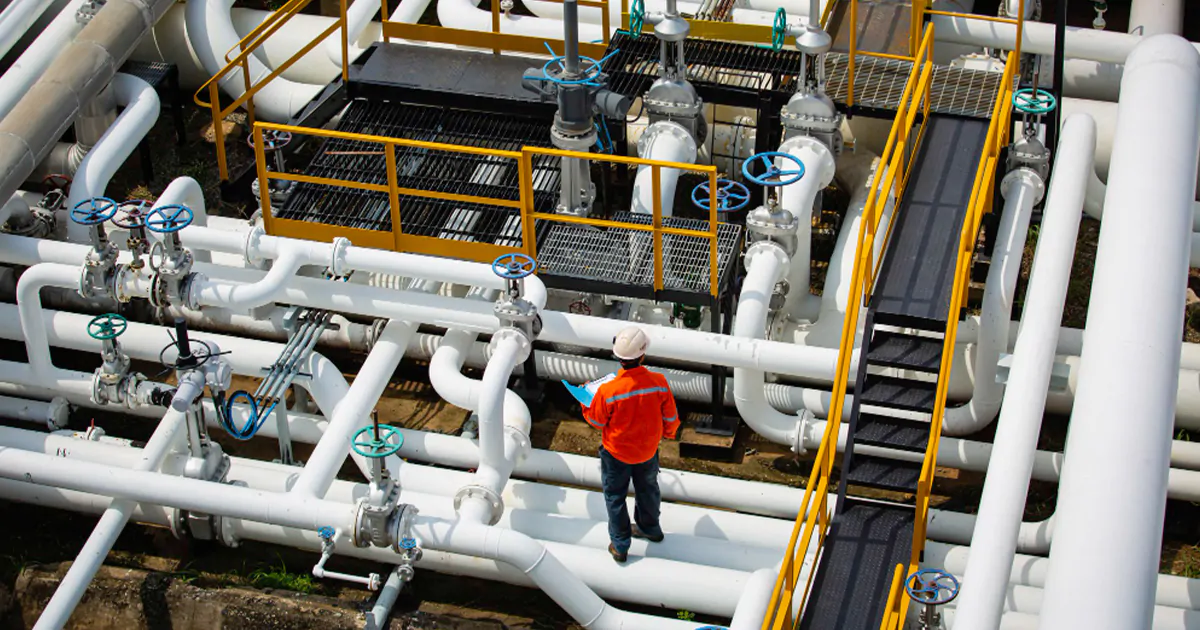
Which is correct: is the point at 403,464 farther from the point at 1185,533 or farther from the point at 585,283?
the point at 1185,533

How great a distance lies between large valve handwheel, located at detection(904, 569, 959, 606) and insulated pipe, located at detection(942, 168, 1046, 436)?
2311 mm

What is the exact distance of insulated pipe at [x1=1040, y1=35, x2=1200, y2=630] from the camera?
308 inches

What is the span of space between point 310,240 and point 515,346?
239 centimetres

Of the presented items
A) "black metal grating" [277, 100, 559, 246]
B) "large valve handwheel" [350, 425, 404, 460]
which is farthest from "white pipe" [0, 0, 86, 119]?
"large valve handwheel" [350, 425, 404, 460]

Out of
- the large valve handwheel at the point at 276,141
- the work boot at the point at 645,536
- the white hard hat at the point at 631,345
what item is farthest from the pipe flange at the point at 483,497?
the large valve handwheel at the point at 276,141

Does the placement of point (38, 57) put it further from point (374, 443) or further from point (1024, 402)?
point (1024, 402)

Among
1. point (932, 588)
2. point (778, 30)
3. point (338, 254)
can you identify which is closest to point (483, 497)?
point (338, 254)

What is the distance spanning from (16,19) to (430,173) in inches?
168

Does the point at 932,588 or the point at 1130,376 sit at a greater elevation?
the point at 1130,376

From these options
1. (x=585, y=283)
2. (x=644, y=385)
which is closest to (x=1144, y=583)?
(x=644, y=385)

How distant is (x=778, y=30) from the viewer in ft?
46.6

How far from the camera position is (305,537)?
12.0m

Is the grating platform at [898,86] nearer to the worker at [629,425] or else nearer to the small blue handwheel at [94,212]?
the worker at [629,425]

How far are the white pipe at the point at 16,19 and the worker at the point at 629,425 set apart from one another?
7.46 meters
